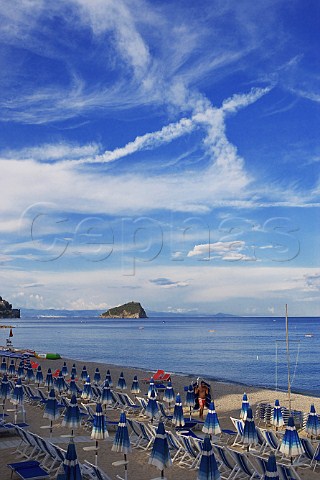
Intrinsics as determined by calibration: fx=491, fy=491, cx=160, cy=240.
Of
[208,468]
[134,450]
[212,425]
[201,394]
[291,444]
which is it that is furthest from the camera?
[201,394]

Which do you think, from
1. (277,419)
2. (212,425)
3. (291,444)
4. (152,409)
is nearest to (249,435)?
(212,425)

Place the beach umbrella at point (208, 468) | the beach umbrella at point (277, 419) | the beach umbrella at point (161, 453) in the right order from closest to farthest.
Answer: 1. the beach umbrella at point (208, 468)
2. the beach umbrella at point (161, 453)
3. the beach umbrella at point (277, 419)

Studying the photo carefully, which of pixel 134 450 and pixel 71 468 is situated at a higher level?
pixel 71 468

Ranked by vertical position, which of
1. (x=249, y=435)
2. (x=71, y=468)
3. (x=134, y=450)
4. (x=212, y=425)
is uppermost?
(x=71, y=468)

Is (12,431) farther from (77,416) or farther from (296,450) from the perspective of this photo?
(296,450)

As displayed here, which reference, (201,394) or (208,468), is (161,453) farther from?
(201,394)

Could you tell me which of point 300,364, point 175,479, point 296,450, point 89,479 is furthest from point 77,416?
point 300,364

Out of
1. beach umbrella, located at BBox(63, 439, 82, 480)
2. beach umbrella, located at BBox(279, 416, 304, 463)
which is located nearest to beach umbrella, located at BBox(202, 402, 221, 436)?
beach umbrella, located at BBox(279, 416, 304, 463)

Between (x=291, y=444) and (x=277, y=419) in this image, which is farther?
(x=277, y=419)

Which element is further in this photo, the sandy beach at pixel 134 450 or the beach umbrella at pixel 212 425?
the beach umbrella at pixel 212 425

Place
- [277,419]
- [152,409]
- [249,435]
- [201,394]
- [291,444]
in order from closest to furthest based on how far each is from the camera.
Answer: [291,444], [249,435], [277,419], [152,409], [201,394]

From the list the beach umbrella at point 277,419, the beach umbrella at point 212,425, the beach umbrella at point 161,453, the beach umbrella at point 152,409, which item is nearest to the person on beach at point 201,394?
the beach umbrella at point 152,409

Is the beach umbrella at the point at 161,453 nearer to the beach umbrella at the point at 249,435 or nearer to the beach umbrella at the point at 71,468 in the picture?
the beach umbrella at the point at 71,468

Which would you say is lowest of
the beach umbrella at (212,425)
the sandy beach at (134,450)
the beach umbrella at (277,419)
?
the sandy beach at (134,450)
